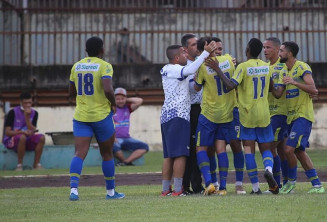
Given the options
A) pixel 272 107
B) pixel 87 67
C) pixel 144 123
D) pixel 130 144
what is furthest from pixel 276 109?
pixel 144 123

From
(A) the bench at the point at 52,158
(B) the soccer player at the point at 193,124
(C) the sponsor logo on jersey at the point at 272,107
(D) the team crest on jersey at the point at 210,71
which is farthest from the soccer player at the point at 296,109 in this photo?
(A) the bench at the point at 52,158

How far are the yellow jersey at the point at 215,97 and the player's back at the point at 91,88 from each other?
4.42 ft

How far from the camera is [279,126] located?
13359 millimetres

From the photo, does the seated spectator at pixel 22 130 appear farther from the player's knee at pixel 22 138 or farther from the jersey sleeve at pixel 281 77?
the jersey sleeve at pixel 281 77

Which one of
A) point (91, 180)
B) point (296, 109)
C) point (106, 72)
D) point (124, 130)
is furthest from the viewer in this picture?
point (124, 130)

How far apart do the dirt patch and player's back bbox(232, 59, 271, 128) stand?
11.1ft

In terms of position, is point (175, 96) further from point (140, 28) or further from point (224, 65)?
A: point (140, 28)

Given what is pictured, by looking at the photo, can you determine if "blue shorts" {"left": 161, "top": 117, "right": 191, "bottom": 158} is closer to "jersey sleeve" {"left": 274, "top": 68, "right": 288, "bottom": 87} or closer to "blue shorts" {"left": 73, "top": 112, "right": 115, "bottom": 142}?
"blue shorts" {"left": 73, "top": 112, "right": 115, "bottom": 142}

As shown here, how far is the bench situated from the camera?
71.4 feet

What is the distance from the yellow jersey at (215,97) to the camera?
1293 centimetres

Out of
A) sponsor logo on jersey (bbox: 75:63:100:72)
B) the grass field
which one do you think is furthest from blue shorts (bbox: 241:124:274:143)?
sponsor logo on jersey (bbox: 75:63:100:72)

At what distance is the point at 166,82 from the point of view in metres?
13.1

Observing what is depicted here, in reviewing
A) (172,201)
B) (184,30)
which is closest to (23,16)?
(184,30)

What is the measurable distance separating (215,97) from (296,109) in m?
1.14
